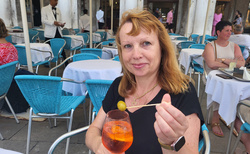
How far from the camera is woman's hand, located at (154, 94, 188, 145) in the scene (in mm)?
598

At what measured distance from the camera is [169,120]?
0.60 metres

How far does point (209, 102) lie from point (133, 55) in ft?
6.50

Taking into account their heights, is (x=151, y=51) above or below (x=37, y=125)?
above

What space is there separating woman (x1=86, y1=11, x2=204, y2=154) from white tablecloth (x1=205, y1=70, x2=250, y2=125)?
131 cm

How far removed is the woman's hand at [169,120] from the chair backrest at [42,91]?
1.47m

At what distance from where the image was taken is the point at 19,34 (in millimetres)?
6562

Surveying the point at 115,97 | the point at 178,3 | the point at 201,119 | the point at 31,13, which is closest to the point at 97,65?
the point at 115,97

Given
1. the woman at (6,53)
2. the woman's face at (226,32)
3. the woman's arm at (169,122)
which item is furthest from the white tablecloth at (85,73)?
the woman's arm at (169,122)

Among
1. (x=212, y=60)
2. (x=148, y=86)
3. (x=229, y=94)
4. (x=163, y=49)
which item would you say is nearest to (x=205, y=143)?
(x=148, y=86)

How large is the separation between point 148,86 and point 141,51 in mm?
274

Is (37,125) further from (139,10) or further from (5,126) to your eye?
(139,10)

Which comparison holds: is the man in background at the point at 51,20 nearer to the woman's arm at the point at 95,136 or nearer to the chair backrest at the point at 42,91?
the chair backrest at the point at 42,91

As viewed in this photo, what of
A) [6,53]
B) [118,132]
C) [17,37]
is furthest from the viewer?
[17,37]

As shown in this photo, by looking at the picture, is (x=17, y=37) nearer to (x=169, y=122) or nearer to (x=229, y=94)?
(x=229, y=94)
